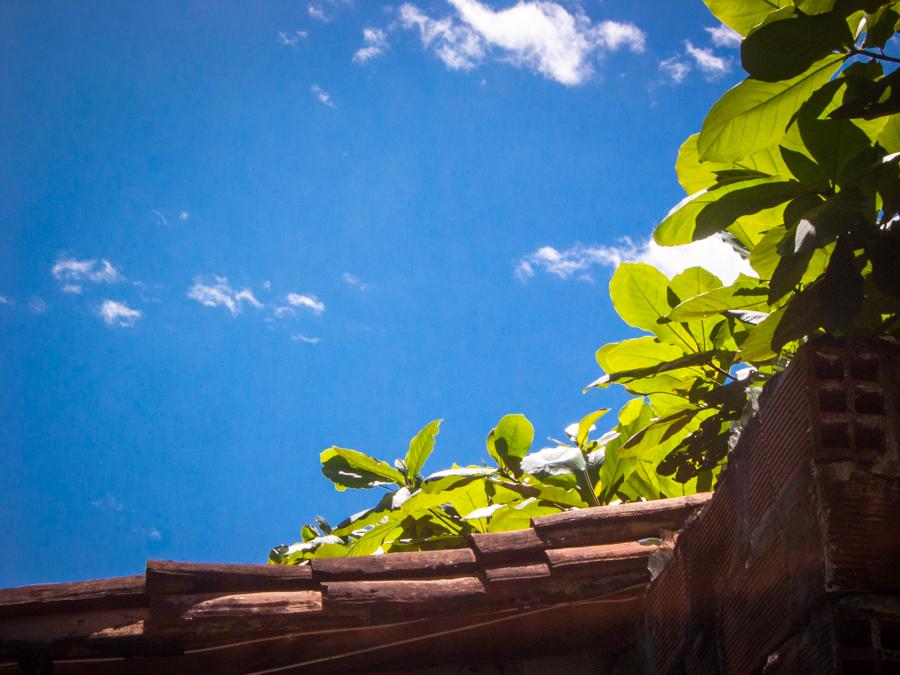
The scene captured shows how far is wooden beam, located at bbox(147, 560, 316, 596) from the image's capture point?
1402 mm

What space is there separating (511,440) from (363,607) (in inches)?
32.1

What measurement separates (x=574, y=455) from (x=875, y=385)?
97 centimetres

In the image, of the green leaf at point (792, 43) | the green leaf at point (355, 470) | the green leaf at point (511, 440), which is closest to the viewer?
the green leaf at point (792, 43)

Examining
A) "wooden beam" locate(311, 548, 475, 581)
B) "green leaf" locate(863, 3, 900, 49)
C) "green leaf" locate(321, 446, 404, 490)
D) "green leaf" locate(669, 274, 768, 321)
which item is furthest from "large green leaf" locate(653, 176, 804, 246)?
"green leaf" locate(321, 446, 404, 490)

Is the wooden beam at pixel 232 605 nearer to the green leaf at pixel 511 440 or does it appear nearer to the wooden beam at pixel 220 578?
the wooden beam at pixel 220 578

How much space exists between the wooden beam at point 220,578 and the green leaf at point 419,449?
81cm

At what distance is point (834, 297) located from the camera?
108cm

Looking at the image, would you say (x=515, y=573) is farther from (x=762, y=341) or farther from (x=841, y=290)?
(x=841, y=290)

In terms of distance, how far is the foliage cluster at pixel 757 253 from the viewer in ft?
3.62

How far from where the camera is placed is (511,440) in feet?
7.12

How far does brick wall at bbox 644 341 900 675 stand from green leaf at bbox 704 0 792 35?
0.54 meters

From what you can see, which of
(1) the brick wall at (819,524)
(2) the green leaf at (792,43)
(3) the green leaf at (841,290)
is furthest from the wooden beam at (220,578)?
(2) the green leaf at (792,43)

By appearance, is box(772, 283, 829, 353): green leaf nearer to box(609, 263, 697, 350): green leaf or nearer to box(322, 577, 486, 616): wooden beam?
box(609, 263, 697, 350): green leaf

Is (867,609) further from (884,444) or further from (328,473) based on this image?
(328,473)
